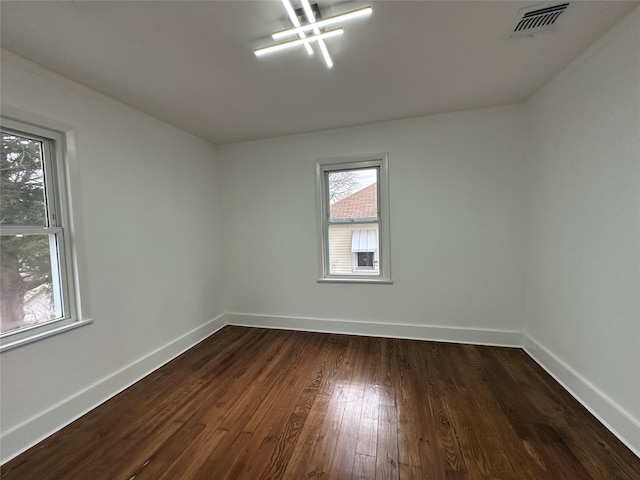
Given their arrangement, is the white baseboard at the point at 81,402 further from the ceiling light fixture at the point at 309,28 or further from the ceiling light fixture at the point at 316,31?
the ceiling light fixture at the point at 316,31

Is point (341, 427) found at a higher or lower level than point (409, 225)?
lower

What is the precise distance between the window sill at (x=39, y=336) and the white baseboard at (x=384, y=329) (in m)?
1.79

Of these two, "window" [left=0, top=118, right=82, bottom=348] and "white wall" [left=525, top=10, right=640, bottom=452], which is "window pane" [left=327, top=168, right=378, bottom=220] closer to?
"white wall" [left=525, top=10, right=640, bottom=452]

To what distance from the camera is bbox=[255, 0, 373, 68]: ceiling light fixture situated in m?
1.35

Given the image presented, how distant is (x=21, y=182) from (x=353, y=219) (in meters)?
2.79

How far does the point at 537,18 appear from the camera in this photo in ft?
4.77

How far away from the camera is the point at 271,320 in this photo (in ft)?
11.2

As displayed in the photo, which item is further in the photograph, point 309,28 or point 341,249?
point 341,249

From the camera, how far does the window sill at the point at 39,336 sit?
1.56 metres

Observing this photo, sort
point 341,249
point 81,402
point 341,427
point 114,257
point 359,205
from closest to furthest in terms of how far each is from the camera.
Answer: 1. point 341,427
2. point 81,402
3. point 114,257
4. point 359,205
5. point 341,249

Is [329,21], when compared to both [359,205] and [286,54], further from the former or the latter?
[359,205]

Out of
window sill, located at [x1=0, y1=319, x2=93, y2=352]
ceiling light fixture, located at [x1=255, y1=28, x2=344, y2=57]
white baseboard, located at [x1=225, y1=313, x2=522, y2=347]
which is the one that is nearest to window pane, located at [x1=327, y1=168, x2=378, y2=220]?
white baseboard, located at [x1=225, y1=313, x2=522, y2=347]

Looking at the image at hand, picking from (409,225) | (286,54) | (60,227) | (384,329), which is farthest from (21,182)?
(384,329)

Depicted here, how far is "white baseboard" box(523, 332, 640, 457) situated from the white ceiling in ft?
7.48
